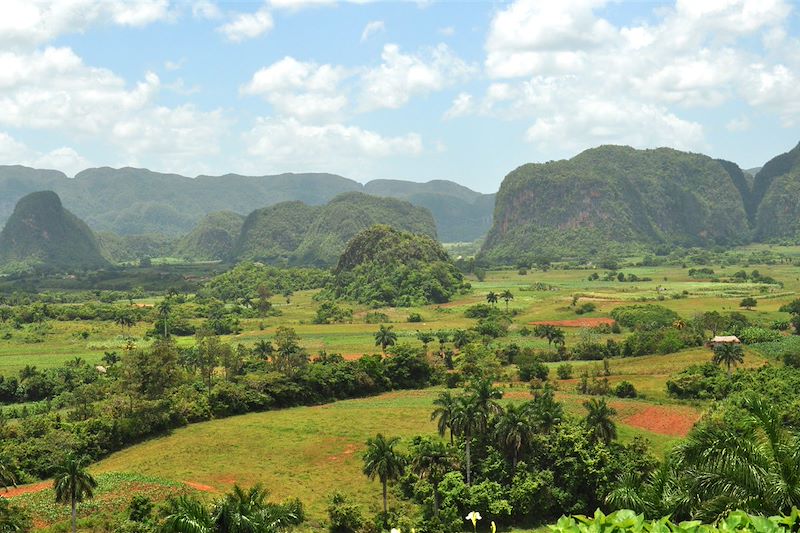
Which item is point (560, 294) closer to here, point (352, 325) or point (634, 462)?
point (352, 325)

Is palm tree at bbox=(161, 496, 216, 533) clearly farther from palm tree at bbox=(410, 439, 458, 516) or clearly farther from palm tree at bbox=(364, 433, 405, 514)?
palm tree at bbox=(410, 439, 458, 516)

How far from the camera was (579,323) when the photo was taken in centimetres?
11294

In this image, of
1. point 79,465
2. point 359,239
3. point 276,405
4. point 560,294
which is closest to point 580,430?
point 79,465

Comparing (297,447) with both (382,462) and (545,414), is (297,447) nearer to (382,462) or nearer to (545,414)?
(382,462)

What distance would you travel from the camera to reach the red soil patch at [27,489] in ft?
146

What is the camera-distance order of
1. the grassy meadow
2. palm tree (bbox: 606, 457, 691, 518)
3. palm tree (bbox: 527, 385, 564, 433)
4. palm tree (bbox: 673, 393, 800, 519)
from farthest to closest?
1. the grassy meadow
2. palm tree (bbox: 527, 385, 564, 433)
3. palm tree (bbox: 606, 457, 691, 518)
4. palm tree (bbox: 673, 393, 800, 519)

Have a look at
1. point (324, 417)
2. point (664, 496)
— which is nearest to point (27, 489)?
point (324, 417)

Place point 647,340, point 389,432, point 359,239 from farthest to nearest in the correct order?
point 359,239 < point 647,340 < point 389,432

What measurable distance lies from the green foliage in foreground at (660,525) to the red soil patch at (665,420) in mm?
52134

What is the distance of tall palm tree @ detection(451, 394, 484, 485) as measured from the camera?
44469mm

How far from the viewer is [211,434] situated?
60.4 m

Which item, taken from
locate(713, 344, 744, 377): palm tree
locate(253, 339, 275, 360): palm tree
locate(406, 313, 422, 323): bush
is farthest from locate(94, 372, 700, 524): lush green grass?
locate(406, 313, 422, 323): bush

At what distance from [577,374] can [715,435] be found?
222ft

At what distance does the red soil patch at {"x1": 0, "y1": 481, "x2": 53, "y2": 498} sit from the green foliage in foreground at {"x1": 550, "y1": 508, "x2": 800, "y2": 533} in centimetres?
4636
